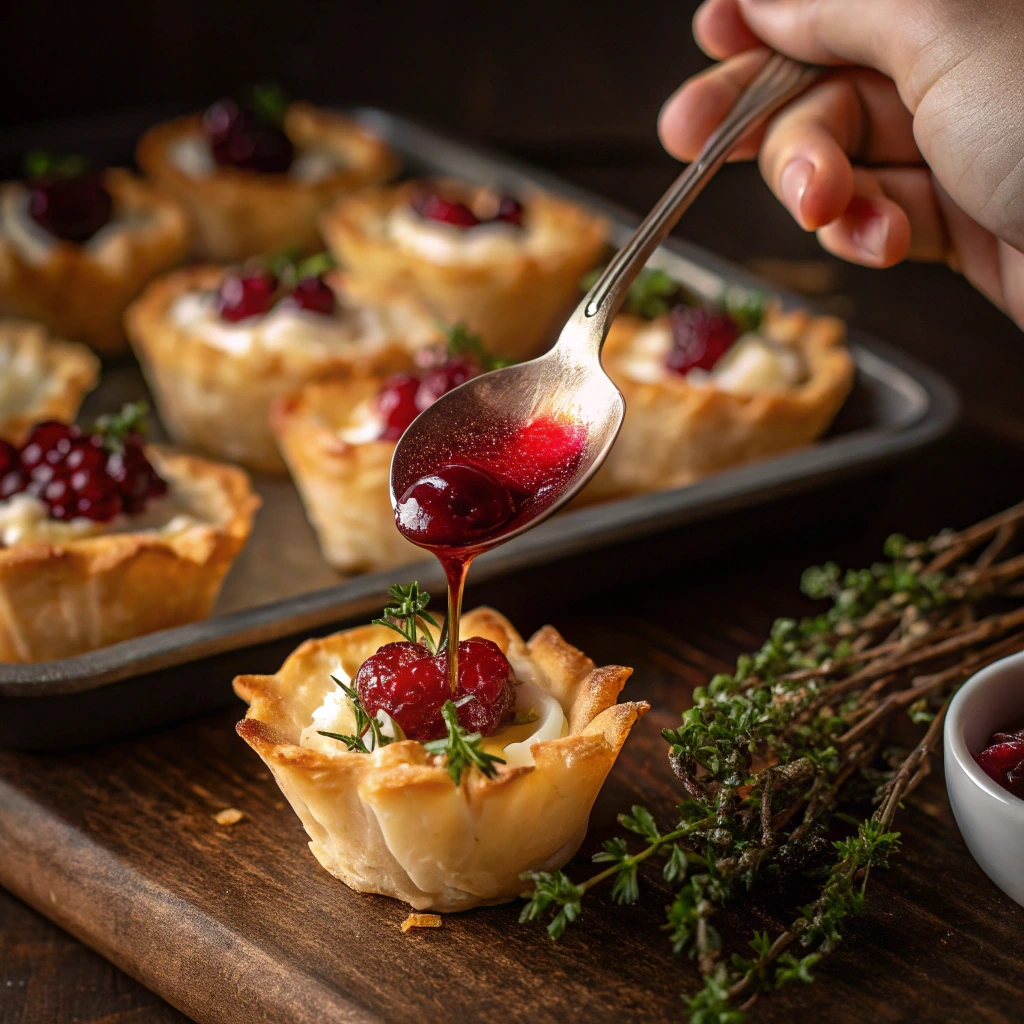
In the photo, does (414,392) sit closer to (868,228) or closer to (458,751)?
(868,228)

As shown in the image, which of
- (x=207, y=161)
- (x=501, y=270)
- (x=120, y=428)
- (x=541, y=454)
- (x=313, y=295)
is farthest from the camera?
(x=207, y=161)

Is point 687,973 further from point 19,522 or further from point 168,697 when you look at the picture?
point 19,522

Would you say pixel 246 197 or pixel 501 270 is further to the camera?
pixel 246 197

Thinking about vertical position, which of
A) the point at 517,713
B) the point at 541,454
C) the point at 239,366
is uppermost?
the point at 541,454

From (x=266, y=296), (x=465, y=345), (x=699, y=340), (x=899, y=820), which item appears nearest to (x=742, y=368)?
(x=699, y=340)

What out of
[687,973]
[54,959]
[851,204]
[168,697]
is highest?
[851,204]

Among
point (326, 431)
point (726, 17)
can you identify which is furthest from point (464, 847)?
point (726, 17)

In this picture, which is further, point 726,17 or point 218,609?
point 218,609
